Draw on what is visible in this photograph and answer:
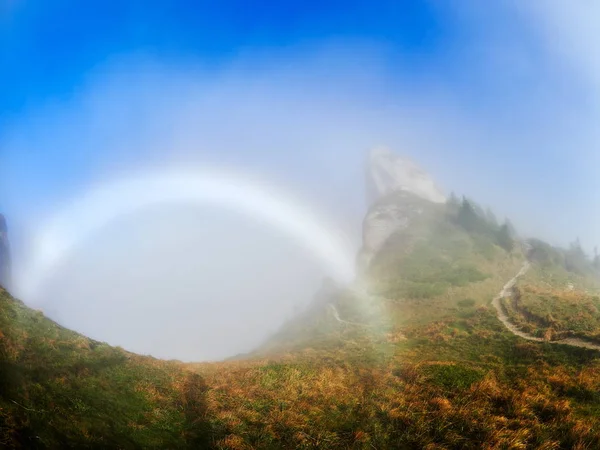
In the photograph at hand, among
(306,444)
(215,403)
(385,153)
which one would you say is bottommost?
(215,403)

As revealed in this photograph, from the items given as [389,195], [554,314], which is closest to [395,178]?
[389,195]

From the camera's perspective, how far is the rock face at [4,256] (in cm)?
9678

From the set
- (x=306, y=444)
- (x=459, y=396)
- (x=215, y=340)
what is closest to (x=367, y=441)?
(x=306, y=444)

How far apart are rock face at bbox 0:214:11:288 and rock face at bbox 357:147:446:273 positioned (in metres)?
116

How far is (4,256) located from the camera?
10200 cm

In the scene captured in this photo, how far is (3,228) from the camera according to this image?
4289 inches

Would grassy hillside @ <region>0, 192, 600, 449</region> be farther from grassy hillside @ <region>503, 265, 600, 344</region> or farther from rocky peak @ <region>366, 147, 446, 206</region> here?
rocky peak @ <region>366, 147, 446, 206</region>

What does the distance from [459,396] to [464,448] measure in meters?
3.14

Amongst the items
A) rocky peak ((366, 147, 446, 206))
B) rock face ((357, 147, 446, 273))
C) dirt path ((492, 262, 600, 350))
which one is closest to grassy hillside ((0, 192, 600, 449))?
dirt path ((492, 262, 600, 350))

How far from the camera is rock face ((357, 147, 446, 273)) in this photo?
76.6 m

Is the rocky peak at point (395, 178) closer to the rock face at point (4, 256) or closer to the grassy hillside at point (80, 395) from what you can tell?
the grassy hillside at point (80, 395)

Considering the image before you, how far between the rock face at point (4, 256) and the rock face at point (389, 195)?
380 ft

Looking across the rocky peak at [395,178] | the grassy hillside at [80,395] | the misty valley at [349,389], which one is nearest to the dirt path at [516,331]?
the misty valley at [349,389]

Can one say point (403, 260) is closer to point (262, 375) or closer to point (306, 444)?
point (262, 375)
